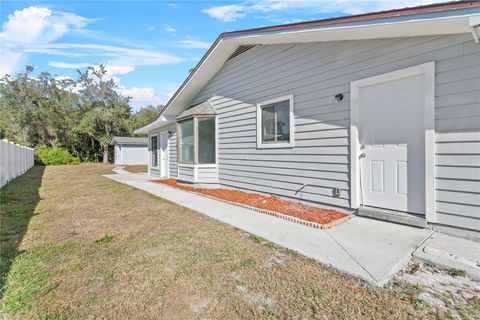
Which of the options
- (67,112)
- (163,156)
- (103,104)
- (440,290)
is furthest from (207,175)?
(67,112)

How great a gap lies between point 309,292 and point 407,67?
3.78 metres

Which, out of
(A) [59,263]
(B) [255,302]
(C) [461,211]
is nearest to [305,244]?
(B) [255,302]

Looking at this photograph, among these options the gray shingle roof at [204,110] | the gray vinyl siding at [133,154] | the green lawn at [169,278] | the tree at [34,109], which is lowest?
the green lawn at [169,278]

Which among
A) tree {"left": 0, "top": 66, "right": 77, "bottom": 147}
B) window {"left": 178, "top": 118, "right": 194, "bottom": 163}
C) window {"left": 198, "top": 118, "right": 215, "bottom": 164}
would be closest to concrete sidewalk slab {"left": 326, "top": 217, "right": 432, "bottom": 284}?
window {"left": 198, "top": 118, "right": 215, "bottom": 164}

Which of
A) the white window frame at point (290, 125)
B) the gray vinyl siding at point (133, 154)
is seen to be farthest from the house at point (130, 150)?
the white window frame at point (290, 125)

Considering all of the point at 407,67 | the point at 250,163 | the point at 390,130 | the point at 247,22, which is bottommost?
the point at 250,163

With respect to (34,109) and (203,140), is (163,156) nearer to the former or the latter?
(203,140)

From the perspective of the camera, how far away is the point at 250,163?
765cm

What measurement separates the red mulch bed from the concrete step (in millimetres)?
379

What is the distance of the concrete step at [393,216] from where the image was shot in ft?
13.5

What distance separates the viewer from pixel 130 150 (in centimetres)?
2789

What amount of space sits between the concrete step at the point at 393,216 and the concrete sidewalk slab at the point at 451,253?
1.33 feet

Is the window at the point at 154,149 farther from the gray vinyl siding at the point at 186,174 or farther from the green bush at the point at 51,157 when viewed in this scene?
the green bush at the point at 51,157

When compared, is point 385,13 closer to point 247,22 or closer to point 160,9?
point 247,22
